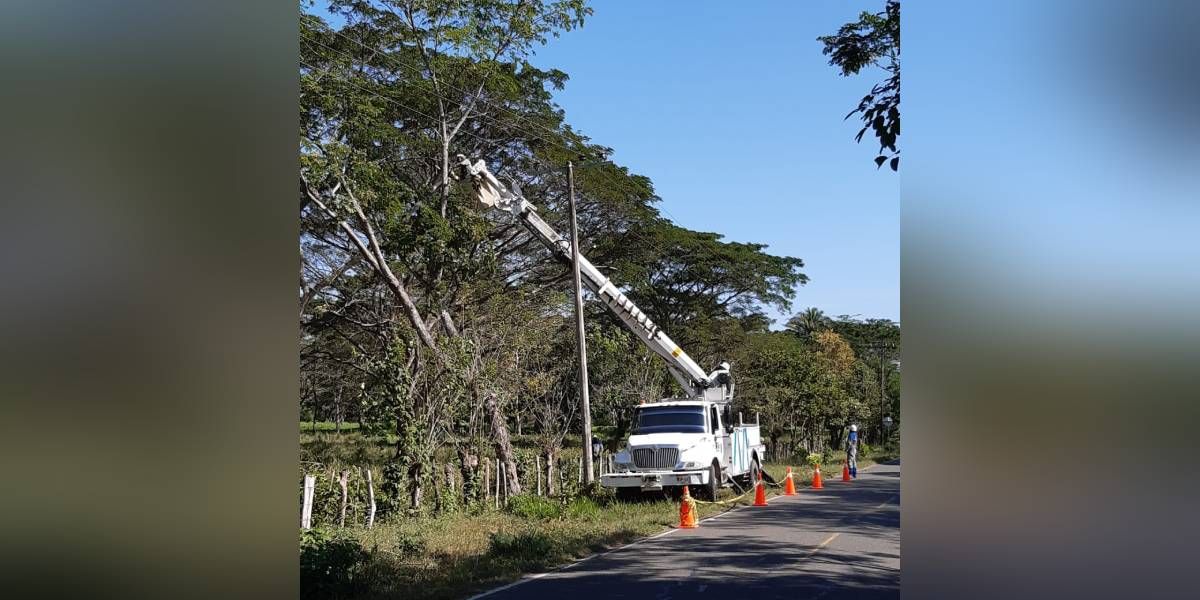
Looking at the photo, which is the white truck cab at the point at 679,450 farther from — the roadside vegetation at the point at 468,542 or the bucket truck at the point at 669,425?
the roadside vegetation at the point at 468,542

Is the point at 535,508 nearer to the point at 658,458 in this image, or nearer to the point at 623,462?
the point at 623,462

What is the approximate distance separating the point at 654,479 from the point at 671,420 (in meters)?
2.00

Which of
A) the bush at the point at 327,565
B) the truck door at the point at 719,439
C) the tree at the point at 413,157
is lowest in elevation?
the bush at the point at 327,565

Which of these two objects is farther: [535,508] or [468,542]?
[535,508]

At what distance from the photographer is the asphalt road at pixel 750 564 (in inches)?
441

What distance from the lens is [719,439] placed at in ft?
84.2

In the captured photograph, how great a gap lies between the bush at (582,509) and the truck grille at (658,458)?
2139 millimetres

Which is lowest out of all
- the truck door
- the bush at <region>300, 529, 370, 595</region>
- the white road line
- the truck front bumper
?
the white road line

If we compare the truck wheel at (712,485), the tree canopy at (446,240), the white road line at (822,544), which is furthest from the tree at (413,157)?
the white road line at (822,544)

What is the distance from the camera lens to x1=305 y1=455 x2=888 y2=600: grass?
39.3 feet

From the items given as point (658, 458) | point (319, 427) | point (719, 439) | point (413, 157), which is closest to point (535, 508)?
point (658, 458)

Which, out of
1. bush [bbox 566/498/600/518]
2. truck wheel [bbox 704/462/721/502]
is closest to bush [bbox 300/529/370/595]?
bush [bbox 566/498/600/518]
